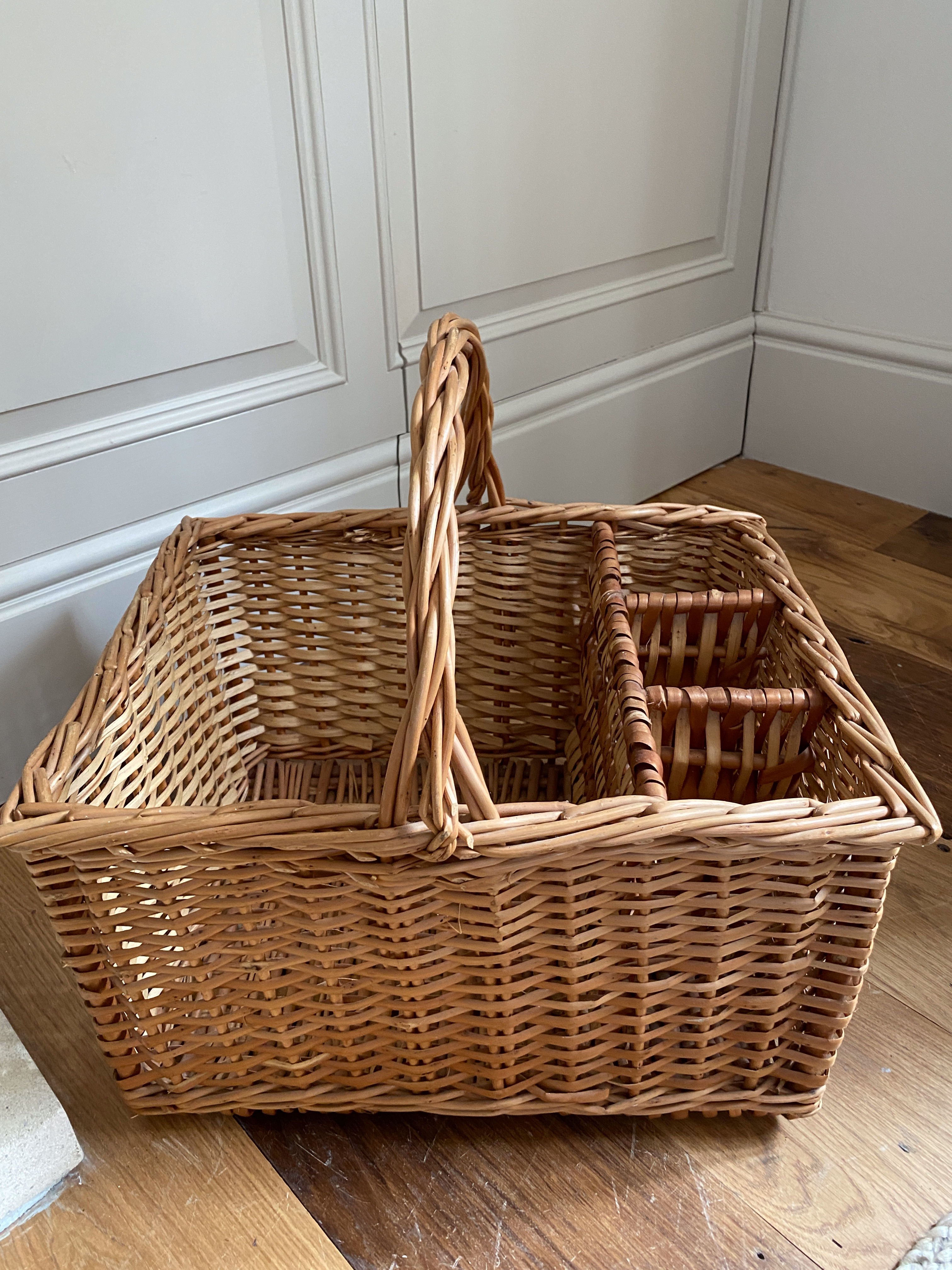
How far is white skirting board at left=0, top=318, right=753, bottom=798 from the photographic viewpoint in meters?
0.80

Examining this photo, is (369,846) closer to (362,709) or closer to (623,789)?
(623,789)

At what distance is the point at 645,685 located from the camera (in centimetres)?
73

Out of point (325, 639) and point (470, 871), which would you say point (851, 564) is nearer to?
point (325, 639)

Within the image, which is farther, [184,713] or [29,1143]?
[184,713]

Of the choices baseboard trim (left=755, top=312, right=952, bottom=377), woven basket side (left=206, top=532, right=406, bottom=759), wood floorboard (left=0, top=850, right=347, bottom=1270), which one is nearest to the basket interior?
woven basket side (left=206, top=532, right=406, bottom=759)

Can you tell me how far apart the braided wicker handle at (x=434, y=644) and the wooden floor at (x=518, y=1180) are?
24 centimetres

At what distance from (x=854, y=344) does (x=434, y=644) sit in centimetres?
100

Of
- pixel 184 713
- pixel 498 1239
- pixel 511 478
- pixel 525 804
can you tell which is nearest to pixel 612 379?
pixel 511 478

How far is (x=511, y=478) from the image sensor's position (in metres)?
1.10

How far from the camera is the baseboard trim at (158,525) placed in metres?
0.79

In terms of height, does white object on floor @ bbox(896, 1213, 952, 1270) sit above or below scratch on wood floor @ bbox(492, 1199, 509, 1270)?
above

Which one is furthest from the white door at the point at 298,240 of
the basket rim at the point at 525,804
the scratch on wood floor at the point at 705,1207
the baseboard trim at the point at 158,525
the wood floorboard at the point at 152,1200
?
the scratch on wood floor at the point at 705,1207

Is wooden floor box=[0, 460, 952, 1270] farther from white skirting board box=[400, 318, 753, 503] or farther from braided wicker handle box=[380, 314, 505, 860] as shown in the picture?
white skirting board box=[400, 318, 753, 503]

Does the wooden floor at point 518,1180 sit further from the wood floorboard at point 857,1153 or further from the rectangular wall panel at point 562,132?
the rectangular wall panel at point 562,132
